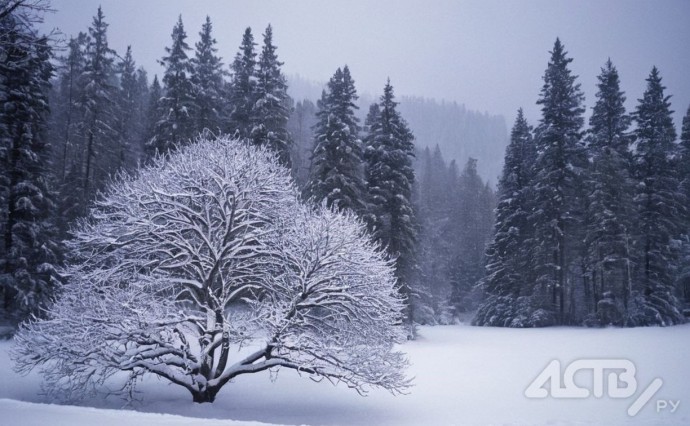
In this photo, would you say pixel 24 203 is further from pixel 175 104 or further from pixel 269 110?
pixel 269 110

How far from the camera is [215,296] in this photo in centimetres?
1480

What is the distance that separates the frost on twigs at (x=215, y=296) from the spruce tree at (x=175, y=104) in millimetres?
14991

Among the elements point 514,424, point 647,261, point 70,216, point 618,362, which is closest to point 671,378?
point 618,362

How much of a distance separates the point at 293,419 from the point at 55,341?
7.46m

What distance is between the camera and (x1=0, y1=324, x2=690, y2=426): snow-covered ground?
34.6 ft

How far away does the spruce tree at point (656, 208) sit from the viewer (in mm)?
30781

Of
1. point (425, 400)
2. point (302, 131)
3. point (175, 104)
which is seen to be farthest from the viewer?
point (302, 131)

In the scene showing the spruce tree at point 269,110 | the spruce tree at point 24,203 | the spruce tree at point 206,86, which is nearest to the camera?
the spruce tree at point 24,203

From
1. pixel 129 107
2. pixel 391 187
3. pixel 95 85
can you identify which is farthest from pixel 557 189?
pixel 129 107

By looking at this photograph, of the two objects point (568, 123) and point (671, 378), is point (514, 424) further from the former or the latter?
point (568, 123)

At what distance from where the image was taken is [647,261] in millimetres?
31672

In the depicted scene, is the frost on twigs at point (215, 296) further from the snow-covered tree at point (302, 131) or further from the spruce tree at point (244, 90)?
the snow-covered tree at point (302, 131)

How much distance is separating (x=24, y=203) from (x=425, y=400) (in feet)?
70.7

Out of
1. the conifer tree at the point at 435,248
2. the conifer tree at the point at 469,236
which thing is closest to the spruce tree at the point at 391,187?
the conifer tree at the point at 435,248
